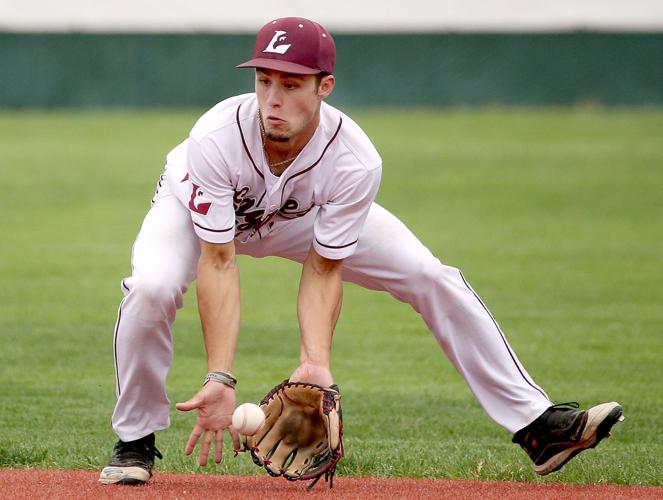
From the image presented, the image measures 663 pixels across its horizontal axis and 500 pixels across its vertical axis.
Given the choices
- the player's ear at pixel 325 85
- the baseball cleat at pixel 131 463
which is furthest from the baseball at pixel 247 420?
the player's ear at pixel 325 85

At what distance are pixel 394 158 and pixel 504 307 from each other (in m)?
→ 12.4

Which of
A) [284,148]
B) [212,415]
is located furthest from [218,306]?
[284,148]

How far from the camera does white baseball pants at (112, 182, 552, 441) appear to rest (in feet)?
15.8

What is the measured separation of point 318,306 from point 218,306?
17.6 inches

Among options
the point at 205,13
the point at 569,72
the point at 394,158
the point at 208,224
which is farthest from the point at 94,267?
the point at 205,13

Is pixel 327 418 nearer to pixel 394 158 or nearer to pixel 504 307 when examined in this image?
pixel 504 307

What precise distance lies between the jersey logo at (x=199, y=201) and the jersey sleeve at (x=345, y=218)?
0.49 meters

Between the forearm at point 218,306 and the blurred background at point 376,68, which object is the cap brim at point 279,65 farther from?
the blurred background at point 376,68

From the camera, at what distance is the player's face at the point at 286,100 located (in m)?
4.69

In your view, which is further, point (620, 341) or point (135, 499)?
point (620, 341)

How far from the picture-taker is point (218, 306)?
15.5 ft

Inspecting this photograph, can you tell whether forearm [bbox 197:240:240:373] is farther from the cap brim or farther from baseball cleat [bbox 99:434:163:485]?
the cap brim

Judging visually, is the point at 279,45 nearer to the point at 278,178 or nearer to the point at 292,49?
the point at 292,49

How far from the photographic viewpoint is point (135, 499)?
459cm
